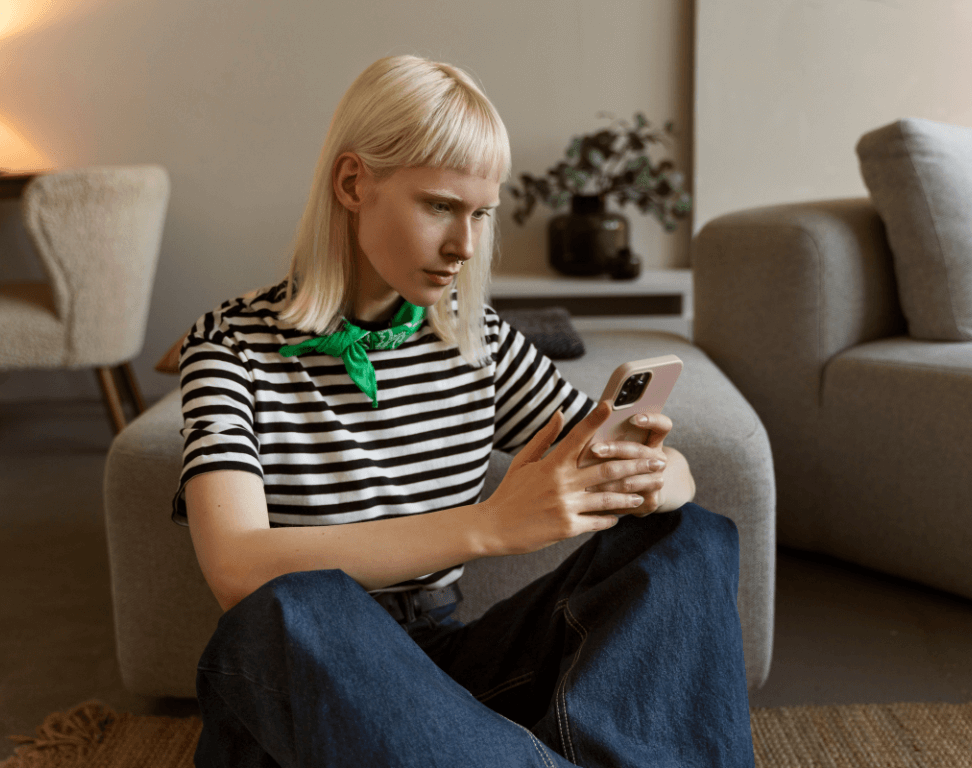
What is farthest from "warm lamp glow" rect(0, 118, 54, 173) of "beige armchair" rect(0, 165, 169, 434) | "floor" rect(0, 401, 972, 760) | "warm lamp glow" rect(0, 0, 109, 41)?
"floor" rect(0, 401, 972, 760)

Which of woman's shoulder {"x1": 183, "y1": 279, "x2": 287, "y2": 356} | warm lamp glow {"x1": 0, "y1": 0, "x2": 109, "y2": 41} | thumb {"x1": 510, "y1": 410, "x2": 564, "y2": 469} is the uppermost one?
warm lamp glow {"x1": 0, "y1": 0, "x2": 109, "y2": 41}

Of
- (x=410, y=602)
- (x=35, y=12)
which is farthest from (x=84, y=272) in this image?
(x=410, y=602)

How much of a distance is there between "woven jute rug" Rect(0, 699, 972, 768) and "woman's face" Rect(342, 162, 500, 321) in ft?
2.33

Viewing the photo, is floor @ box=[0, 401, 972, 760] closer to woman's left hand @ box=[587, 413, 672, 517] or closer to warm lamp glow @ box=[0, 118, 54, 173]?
woman's left hand @ box=[587, 413, 672, 517]

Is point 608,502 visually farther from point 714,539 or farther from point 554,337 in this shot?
point 554,337

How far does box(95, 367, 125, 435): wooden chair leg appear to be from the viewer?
2.29 metres

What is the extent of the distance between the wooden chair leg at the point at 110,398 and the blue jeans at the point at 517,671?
1.69 m

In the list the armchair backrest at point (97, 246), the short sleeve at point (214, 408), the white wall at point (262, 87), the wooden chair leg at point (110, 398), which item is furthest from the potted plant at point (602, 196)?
the short sleeve at point (214, 408)

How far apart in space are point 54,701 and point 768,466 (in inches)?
42.6

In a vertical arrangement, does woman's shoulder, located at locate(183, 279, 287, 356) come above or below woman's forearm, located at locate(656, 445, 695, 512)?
above

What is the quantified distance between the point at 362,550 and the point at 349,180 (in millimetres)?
371

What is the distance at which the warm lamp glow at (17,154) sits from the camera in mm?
2734

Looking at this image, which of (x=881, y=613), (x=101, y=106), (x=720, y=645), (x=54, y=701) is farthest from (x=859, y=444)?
(x=101, y=106)

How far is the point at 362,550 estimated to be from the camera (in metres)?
0.70
